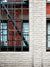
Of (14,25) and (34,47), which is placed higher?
(14,25)

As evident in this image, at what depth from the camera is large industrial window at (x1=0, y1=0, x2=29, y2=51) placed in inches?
409

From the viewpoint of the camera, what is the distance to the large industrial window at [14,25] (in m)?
10.4

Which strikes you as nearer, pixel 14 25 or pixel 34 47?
pixel 34 47

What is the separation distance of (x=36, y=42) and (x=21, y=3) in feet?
9.67

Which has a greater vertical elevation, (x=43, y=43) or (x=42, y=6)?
(x=42, y=6)

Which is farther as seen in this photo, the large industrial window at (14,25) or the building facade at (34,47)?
the large industrial window at (14,25)

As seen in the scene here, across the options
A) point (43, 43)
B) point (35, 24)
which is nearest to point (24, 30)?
point (35, 24)

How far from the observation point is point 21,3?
10.5m

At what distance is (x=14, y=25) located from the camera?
1046cm

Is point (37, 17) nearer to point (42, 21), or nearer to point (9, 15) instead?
point (42, 21)

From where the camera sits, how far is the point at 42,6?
33.1ft

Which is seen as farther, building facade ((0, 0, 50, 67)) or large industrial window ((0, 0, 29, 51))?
large industrial window ((0, 0, 29, 51))

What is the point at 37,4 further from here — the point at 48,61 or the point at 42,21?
the point at 48,61

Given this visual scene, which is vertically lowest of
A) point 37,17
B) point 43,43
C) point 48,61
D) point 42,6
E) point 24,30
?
point 48,61
